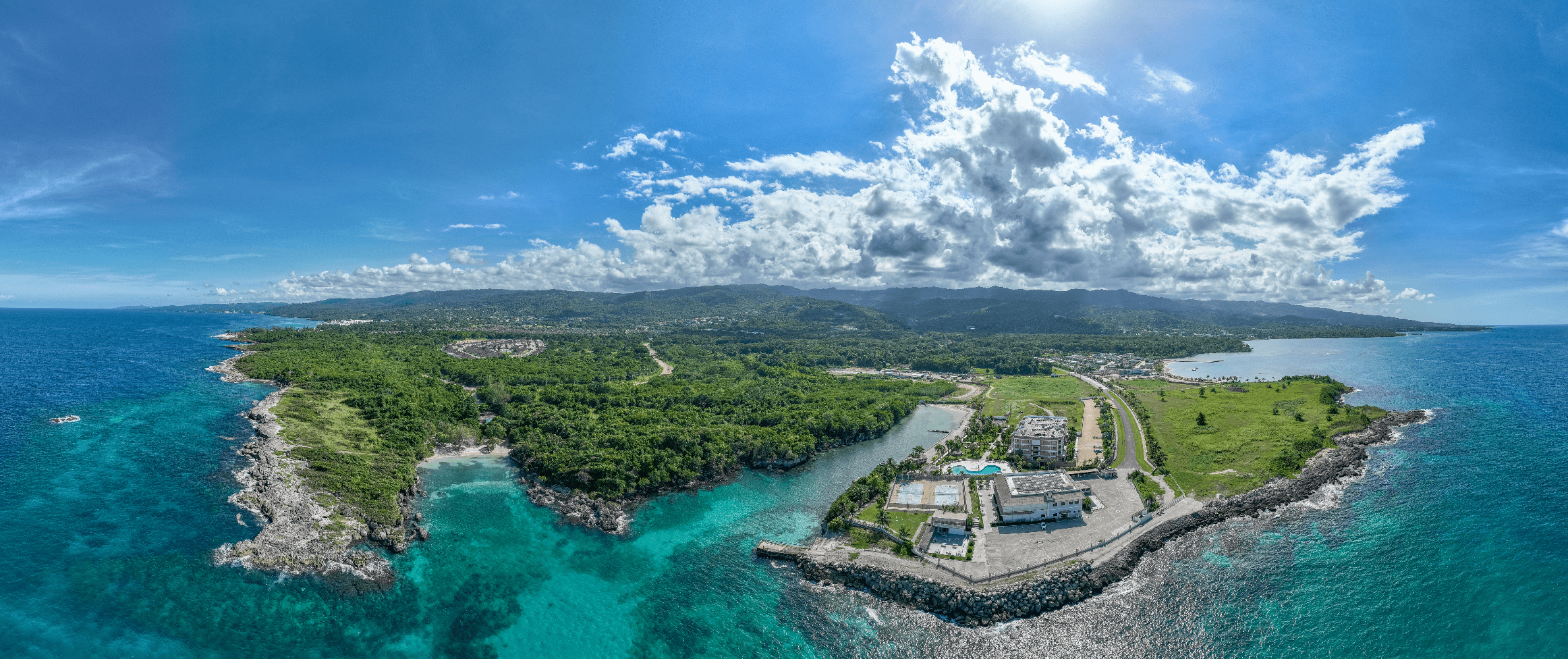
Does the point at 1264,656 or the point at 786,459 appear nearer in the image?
the point at 1264,656

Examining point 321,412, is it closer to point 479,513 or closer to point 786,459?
point 479,513

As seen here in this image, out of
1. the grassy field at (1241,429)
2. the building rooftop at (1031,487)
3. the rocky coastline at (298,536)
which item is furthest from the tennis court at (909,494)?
the rocky coastline at (298,536)

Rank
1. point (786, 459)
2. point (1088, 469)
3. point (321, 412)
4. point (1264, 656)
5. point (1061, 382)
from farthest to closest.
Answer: point (1061, 382) < point (321, 412) < point (786, 459) < point (1088, 469) < point (1264, 656)

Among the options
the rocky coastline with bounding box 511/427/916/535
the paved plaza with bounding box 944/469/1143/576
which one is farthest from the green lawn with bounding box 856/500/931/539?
the rocky coastline with bounding box 511/427/916/535

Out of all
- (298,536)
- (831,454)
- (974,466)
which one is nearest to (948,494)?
(974,466)

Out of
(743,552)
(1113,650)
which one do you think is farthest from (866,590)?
(1113,650)

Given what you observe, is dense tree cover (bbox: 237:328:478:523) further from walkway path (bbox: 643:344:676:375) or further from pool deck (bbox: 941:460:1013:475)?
pool deck (bbox: 941:460:1013:475)

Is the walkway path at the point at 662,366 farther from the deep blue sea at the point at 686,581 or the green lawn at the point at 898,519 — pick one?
the green lawn at the point at 898,519
